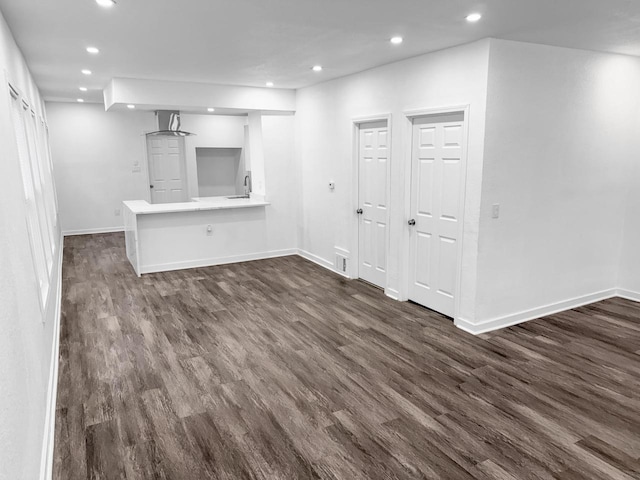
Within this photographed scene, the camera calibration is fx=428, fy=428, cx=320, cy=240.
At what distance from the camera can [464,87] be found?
12.7ft

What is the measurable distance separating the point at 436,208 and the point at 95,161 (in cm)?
755

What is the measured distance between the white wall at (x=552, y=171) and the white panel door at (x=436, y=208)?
35 centimetres

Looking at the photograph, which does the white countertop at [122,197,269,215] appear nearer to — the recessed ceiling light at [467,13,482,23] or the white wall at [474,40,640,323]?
the white wall at [474,40,640,323]

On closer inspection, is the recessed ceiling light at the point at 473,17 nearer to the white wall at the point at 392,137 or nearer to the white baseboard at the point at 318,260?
the white wall at the point at 392,137

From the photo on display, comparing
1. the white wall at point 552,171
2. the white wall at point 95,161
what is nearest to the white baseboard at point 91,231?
the white wall at point 95,161

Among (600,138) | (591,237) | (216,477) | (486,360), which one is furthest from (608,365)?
(216,477)

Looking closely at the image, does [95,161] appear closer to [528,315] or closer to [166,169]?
[166,169]

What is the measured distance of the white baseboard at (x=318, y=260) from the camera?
6268mm

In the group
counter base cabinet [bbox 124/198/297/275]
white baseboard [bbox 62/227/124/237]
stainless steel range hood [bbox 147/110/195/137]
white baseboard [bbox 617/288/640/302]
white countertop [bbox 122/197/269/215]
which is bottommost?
white baseboard [bbox 617/288/640/302]

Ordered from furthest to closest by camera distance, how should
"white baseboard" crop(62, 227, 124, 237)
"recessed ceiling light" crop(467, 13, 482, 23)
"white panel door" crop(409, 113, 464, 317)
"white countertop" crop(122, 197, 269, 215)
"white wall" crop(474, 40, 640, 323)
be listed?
"white baseboard" crop(62, 227, 124, 237) < "white countertop" crop(122, 197, 269, 215) < "white panel door" crop(409, 113, 464, 317) < "white wall" crop(474, 40, 640, 323) < "recessed ceiling light" crop(467, 13, 482, 23)

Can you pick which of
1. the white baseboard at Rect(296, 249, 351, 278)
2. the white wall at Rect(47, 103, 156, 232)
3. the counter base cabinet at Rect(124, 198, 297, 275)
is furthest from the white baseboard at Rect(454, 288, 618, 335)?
the white wall at Rect(47, 103, 156, 232)

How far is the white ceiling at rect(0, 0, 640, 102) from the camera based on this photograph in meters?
2.82

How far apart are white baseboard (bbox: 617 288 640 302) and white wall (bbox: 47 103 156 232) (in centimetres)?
865

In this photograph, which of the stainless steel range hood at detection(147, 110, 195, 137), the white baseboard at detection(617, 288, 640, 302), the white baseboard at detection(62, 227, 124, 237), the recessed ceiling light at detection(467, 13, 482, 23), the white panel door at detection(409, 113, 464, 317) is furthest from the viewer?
the white baseboard at detection(62, 227, 124, 237)
